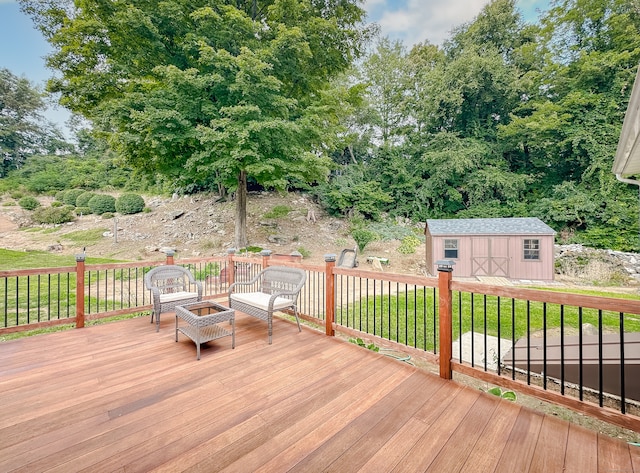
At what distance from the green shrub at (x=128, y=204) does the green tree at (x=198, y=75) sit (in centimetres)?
643

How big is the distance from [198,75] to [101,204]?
34.8 feet

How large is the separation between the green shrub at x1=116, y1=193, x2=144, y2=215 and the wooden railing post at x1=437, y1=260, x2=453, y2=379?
55.1 feet

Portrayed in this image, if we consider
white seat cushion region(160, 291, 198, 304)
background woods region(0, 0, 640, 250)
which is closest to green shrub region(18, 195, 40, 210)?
background woods region(0, 0, 640, 250)

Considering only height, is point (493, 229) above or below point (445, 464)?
above

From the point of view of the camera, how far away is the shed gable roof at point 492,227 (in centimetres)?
1013

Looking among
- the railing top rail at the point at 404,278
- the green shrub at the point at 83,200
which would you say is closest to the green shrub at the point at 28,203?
the green shrub at the point at 83,200

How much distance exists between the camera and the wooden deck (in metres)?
1.59

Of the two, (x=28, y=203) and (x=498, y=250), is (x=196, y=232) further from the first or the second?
(x=498, y=250)

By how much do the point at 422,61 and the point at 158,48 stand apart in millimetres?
15674

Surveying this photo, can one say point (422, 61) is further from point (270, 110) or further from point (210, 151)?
point (210, 151)

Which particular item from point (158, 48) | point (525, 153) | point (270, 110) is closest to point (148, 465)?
point (270, 110)

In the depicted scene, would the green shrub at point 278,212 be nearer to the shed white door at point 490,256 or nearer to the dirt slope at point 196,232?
the dirt slope at point 196,232

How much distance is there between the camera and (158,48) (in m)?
8.71

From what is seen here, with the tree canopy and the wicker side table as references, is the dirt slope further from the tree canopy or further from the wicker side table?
the wicker side table
